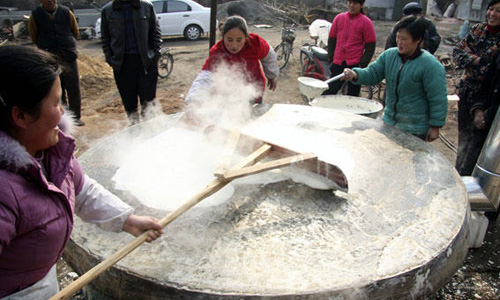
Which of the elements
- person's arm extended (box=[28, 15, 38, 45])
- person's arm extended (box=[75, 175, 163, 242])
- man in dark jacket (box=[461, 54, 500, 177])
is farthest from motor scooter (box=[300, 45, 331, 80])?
person's arm extended (box=[75, 175, 163, 242])

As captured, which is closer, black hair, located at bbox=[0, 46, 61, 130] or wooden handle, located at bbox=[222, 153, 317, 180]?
black hair, located at bbox=[0, 46, 61, 130]

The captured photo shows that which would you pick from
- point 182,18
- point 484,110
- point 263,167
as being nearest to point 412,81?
point 484,110

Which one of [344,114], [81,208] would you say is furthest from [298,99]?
[81,208]

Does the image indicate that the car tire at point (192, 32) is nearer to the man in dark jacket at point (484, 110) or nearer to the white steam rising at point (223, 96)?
the white steam rising at point (223, 96)

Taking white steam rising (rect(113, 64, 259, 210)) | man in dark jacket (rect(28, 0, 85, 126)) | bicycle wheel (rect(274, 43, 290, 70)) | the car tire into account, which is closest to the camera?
white steam rising (rect(113, 64, 259, 210))

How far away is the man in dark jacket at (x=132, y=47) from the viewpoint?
3.97 metres

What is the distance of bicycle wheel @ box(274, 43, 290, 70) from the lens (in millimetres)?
9492

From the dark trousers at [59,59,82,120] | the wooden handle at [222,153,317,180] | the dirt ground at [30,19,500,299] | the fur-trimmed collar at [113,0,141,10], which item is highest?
the fur-trimmed collar at [113,0,141,10]

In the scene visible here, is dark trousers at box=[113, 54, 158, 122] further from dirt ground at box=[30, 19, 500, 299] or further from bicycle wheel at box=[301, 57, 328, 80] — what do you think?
bicycle wheel at box=[301, 57, 328, 80]

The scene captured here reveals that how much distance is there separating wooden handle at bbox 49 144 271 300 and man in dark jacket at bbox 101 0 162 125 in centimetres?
273

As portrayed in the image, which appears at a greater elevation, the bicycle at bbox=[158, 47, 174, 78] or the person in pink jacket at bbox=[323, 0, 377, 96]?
the person in pink jacket at bbox=[323, 0, 377, 96]

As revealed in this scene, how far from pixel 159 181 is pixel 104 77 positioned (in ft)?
25.1

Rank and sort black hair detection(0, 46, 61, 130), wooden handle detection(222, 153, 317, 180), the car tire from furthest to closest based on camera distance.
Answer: the car tire < wooden handle detection(222, 153, 317, 180) < black hair detection(0, 46, 61, 130)

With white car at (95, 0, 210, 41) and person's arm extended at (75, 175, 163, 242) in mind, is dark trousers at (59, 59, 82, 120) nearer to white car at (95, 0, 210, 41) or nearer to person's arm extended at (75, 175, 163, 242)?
person's arm extended at (75, 175, 163, 242)
